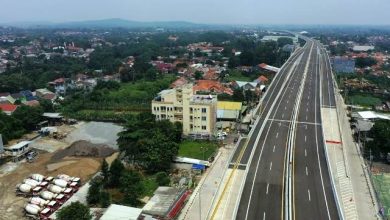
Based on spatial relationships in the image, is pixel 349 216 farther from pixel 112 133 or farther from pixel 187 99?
pixel 112 133

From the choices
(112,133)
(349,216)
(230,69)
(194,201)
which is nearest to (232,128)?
(112,133)

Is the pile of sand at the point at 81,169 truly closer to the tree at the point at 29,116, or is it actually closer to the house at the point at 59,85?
the tree at the point at 29,116

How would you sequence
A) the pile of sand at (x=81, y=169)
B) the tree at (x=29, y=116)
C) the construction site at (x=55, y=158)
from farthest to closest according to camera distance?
the tree at (x=29, y=116), the pile of sand at (x=81, y=169), the construction site at (x=55, y=158)

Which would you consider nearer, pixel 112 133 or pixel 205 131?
pixel 205 131

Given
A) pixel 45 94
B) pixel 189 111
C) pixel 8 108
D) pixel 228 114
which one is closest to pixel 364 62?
pixel 228 114

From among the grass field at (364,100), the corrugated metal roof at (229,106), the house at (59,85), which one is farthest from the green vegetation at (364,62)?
the house at (59,85)

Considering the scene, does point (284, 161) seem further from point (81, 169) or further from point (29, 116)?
point (29, 116)
